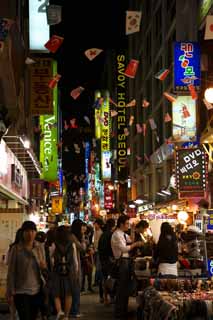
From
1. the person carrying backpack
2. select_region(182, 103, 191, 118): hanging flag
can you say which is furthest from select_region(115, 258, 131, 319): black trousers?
select_region(182, 103, 191, 118): hanging flag

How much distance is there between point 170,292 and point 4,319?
463 cm

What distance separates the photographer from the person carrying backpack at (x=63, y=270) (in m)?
11.1

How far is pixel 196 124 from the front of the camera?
83.4 ft

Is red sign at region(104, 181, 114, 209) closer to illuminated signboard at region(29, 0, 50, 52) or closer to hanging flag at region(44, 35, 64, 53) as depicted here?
illuminated signboard at region(29, 0, 50, 52)

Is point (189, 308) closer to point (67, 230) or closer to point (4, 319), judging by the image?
point (67, 230)

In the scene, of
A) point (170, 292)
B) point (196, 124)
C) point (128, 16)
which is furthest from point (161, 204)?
point (170, 292)

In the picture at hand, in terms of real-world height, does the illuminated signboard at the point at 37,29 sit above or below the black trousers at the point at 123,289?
above

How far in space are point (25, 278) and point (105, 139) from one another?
59.2 m

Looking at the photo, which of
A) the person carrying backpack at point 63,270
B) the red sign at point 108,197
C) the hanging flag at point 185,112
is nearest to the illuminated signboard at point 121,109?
→ the red sign at point 108,197

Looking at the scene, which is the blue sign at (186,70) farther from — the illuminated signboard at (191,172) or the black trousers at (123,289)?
the black trousers at (123,289)

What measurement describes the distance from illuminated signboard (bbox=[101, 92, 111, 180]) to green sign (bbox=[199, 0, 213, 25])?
119 feet

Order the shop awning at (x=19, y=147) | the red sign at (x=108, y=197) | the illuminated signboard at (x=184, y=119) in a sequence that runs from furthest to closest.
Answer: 1. the red sign at (x=108, y=197)
2. the illuminated signboard at (x=184, y=119)
3. the shop awning at (x=19, y=147)

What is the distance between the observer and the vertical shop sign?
22453 mm

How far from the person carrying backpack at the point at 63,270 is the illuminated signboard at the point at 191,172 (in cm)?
1082
